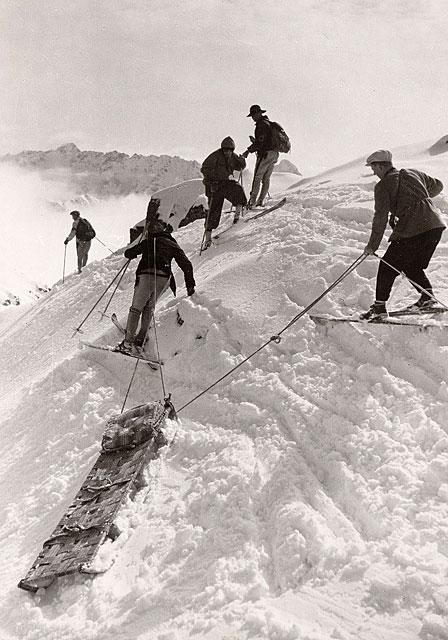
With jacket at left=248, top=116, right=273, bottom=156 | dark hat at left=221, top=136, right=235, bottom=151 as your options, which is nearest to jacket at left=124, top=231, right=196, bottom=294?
dark hat at left=221, top=136, right=235, bottom=151

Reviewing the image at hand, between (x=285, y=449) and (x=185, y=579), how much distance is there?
1.55 m

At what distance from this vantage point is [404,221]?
5.89m

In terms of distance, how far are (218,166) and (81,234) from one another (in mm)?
5523

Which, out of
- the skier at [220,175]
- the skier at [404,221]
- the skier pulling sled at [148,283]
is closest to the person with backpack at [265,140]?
the skier at [220,175]

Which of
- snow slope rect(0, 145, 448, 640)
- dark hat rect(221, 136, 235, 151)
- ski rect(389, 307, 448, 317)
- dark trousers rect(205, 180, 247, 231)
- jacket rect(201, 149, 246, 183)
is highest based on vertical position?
dark hat rect(221, 136, 235, 151)

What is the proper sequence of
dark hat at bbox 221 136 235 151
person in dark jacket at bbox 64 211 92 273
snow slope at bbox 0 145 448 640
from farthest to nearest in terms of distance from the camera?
1. person in dark jacket at bbox 64 211 92 273
2. dark hat at bbox 221 136 235 151
3. snow slope at bbox 0 145 448 640

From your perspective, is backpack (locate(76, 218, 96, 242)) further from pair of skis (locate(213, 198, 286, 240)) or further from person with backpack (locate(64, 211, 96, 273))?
pair of skis (locate(213, 198, 286, 240))

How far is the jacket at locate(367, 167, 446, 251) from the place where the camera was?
19.1 feet

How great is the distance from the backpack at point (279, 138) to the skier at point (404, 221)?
4.73 metres

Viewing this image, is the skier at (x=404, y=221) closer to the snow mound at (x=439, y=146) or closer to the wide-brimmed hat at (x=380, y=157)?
the wide-brimmed hat at (x=380, y=157)

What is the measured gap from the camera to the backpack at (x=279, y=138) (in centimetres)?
1036

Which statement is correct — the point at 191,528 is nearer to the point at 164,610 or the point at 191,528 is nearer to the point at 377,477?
the point at 164,610

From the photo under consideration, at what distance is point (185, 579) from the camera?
12.6 ft

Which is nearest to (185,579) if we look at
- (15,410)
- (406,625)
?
(406,625)
